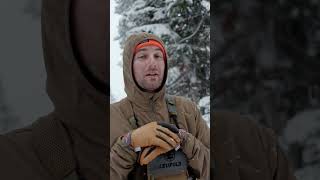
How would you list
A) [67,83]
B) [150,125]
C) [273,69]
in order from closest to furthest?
[150,125]
[67,83]
[273,69]

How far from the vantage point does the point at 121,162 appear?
148 cm

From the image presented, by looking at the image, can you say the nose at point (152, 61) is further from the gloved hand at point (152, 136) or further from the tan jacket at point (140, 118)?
the gloved hand at point (152, 136)

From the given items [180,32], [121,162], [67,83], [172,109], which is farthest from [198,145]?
[67,83]

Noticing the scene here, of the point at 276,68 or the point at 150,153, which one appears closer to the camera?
the point at 150,153

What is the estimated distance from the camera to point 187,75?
148 cm

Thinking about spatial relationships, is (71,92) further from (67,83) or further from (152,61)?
(152,61)

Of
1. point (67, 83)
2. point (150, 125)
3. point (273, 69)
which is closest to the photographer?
point (150, 125)

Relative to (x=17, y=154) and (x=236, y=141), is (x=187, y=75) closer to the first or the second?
(x=236, y=141)

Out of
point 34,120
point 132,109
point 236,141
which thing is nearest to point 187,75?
point 132,109

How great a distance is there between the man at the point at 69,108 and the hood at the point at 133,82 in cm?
10

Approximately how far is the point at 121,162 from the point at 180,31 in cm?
42

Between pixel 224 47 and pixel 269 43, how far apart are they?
0.56 feet

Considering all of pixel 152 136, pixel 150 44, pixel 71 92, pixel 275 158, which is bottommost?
pixel 275 158

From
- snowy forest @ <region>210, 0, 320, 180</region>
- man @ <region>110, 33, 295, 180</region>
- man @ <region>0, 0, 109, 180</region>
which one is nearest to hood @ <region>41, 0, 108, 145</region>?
man @ <region>0, 0, 109, 180</region>
